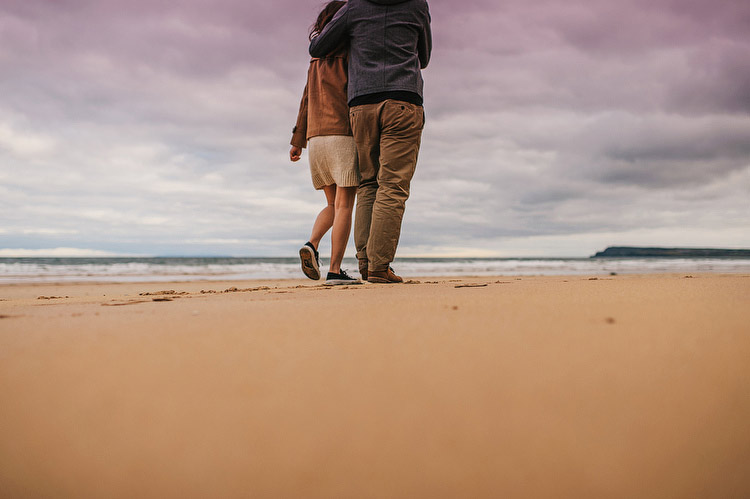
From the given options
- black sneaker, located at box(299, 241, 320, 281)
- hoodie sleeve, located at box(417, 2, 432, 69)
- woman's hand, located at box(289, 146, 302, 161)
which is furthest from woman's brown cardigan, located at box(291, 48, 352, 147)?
black sneaker, located at box(299, 241, 320, 281)

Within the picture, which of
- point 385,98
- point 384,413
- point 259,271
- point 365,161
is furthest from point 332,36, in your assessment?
point 259,271

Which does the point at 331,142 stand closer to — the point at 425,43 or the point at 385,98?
the point at 385,98

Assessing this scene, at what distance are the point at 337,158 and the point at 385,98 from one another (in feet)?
1.60

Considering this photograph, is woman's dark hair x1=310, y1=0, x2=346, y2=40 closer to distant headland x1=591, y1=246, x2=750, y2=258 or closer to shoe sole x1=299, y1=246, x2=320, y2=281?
shoe sole x1=299, y1=246, x2=320, y2=281

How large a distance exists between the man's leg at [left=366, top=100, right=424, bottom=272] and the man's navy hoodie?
0.11 metres

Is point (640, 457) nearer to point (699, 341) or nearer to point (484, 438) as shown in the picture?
point (484, 438)

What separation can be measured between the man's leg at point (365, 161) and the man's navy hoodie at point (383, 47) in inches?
3.4

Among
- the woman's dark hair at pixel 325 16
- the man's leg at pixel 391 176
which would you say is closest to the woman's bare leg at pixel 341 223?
the man's leg at pixel 391 176

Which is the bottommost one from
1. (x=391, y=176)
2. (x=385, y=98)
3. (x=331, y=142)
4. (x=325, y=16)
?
(x=391, y=176)

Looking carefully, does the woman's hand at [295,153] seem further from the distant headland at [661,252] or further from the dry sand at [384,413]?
the distant headland at [661,252]

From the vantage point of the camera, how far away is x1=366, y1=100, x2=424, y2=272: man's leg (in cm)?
263

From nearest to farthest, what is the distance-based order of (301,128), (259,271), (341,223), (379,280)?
(379,280) → (341,223) → (301,128) → (259,271)

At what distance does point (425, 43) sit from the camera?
113 inches

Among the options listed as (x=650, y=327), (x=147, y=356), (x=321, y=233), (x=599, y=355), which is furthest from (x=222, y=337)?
Answer: (x=321, y=233)
